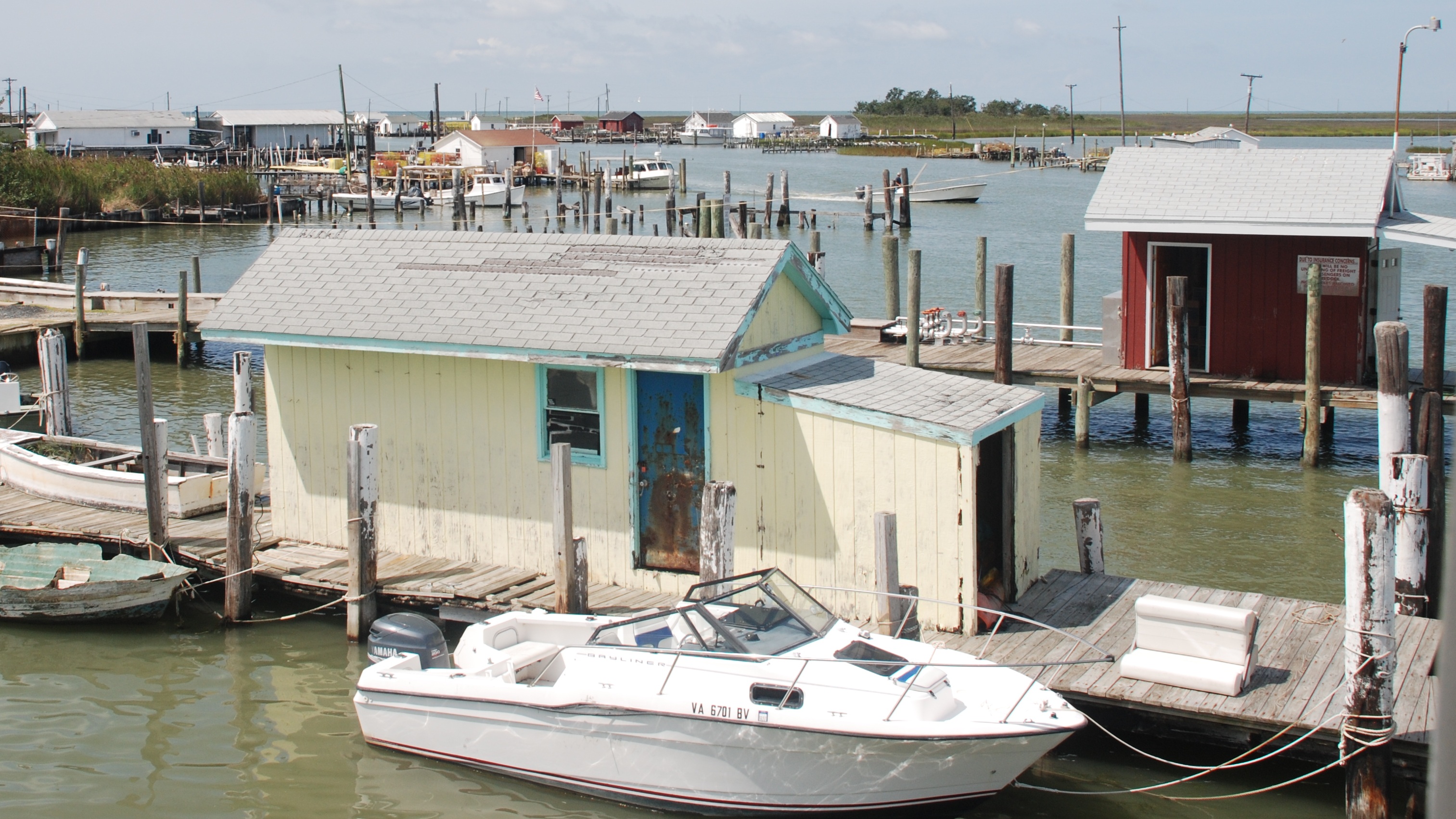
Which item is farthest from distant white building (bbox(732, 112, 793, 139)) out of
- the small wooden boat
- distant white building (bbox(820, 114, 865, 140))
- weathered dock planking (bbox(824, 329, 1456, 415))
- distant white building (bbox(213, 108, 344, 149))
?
the small wooden boat

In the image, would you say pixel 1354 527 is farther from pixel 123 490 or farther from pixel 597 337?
pixel 123 490

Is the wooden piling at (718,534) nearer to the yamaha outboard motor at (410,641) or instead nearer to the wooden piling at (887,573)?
the wooden piling at (887,573)

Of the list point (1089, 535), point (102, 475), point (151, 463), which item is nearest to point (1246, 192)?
point (1089, 535)

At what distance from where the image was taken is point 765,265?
12.5 meters

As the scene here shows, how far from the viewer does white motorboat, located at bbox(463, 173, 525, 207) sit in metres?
68.4

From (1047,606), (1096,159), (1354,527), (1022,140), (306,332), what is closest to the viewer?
(1354,527)

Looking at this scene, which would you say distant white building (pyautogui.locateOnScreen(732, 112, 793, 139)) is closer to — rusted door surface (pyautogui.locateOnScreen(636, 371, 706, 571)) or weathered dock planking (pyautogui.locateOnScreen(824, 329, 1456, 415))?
weathered dock planking (pyautogui.locateOnScreen(824, 329, 1456, 415))

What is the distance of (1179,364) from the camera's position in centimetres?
1973

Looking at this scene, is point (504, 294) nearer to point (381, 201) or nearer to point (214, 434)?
point (214, 434)

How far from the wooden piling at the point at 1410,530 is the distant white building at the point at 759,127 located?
495ft

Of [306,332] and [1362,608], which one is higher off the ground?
[306,332]

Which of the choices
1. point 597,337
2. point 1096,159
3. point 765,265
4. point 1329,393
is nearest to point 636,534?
point 597,337

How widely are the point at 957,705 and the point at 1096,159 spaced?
97710 millimetres

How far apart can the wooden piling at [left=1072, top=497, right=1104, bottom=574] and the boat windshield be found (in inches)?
136
